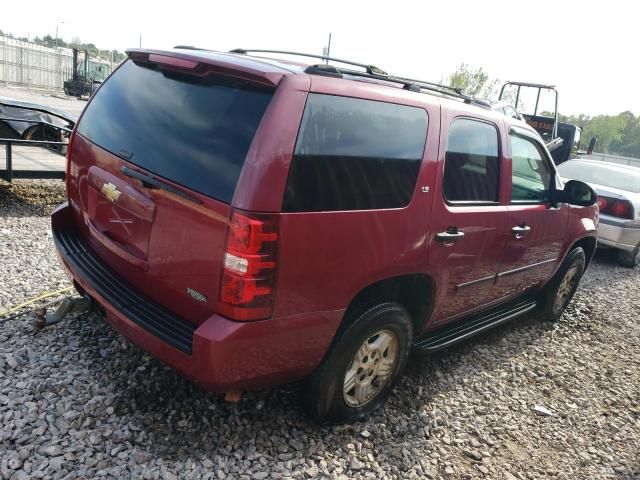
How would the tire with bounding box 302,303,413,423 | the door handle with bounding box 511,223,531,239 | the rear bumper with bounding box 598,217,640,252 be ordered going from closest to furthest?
1. the tire with bounding box 302,303,413,423
2. the door handle with bounding box 511,223,531,239
3. the rear bumper with bounding box 598,217,640,252

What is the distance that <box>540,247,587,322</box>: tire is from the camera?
16.1 feet

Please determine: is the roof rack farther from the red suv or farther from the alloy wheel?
the alloy wheel

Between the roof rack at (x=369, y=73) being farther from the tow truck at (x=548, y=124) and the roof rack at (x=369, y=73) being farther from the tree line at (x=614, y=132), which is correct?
the tree line at (x=614, y=132)

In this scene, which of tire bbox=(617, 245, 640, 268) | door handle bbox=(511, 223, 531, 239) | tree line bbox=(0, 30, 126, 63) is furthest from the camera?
tree line bbox=(0, 30, 126, 63)

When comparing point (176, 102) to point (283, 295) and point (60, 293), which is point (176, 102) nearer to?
point (283, 295)

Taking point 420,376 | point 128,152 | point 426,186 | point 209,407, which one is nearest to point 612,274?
point 420,376

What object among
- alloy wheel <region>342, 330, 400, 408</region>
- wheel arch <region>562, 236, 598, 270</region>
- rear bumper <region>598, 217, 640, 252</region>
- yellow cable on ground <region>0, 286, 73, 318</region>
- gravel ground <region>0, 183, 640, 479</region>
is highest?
wheel arch <region>562, 236, 598, 270</region>

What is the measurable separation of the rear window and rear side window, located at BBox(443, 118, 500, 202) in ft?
4.37

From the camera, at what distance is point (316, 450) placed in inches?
108

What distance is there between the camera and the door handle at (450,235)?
117 inches

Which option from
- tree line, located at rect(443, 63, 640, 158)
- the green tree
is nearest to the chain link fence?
the green tree

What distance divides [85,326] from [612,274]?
7.18 meters

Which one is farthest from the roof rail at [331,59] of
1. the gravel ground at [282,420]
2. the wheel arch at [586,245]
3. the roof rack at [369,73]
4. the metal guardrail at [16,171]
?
the metal guardrail at [16,171]

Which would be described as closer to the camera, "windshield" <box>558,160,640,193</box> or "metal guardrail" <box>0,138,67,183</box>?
"metal guardrail" <box>0,138,67,183</box>
